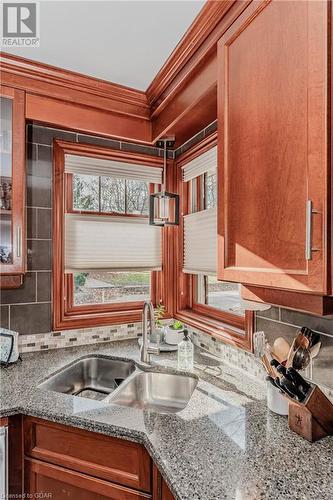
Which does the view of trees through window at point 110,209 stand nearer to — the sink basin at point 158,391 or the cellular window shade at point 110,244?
the cellular window shade at point 110,244

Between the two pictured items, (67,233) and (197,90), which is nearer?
(197,90)

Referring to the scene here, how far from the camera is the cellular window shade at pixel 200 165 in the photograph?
1776mm

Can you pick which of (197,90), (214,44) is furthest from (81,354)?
(214,44)

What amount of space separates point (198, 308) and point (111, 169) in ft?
3.72

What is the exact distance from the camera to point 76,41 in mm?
1387

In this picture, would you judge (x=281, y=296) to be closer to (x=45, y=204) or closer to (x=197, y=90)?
(x=197, y=90)

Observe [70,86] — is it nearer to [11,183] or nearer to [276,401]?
[11,183]

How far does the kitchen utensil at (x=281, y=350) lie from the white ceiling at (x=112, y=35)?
4.43ft

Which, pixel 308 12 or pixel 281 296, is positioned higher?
pixel 308 12

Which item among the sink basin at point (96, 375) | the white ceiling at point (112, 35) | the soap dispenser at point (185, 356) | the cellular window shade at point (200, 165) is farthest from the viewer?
the cellular window shade at point (200, 165)

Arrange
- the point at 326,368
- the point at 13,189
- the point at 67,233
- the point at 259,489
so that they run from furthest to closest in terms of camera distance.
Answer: the point at 67,233, the point at 13,189, the point at 326,368, the point at 259,489

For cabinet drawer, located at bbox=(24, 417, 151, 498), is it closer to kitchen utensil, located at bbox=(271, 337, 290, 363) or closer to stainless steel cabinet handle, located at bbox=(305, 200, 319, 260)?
Result: kitchen utensil, located at bbox=(271, 337, 290, 363)

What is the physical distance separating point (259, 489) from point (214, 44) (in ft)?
4.94

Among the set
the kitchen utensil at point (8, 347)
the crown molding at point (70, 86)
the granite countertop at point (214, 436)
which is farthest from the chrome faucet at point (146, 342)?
the crown molding at point (70, 86)
